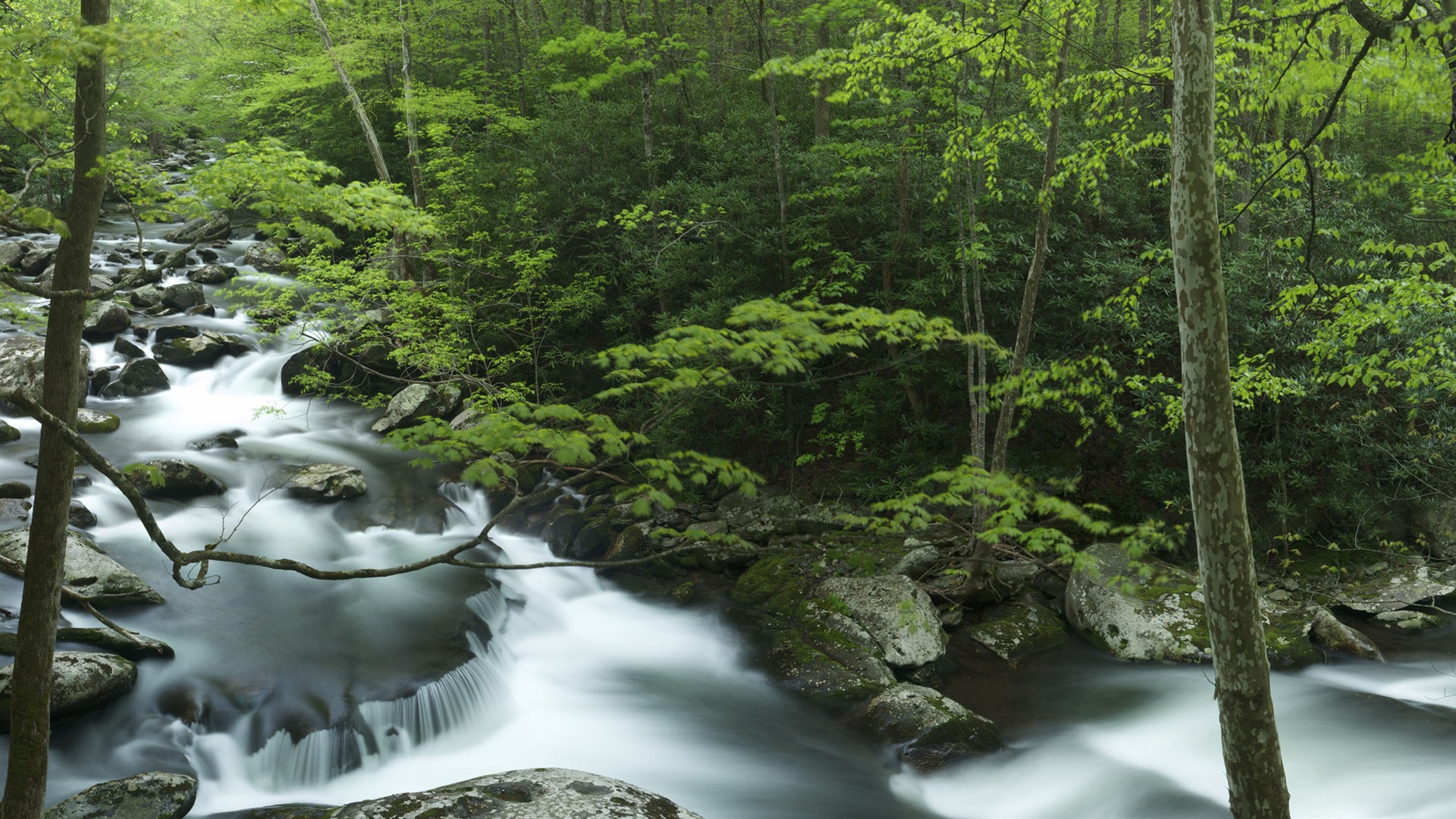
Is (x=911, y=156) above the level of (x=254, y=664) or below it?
above

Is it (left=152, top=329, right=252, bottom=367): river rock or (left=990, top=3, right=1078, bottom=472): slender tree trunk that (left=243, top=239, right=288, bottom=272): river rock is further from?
(left=990, top=3, right=1078, bottom=472): slender tree trunk

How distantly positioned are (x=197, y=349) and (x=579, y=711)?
10.6m

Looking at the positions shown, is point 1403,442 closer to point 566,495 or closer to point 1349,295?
point 1349,295

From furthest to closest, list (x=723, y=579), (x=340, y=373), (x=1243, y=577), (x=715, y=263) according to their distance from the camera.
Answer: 1. (x=340, y=373)
2. (x=715, y=263)
3. (x=723, y=579)
4. (x=1243, y=577)

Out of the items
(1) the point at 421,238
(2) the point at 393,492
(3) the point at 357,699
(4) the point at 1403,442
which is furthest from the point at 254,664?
(4) the point at 1403,442

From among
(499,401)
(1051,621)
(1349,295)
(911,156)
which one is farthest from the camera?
(499,401)

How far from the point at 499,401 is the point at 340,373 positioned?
428 centimetres

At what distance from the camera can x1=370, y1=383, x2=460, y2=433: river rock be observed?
1278 cm

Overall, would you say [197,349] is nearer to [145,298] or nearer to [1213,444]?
[145,298]

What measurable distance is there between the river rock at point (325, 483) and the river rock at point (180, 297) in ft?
23.1

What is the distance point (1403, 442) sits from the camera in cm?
895

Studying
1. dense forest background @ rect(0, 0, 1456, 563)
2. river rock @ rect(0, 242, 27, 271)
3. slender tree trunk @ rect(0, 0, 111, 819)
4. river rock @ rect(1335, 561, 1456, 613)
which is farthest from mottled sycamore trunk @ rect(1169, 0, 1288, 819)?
river rock @ rect(0, 242, 27, 271)

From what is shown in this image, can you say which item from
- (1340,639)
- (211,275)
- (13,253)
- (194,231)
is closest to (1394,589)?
(1340,639)

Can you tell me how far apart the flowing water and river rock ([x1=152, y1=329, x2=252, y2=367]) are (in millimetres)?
4112
